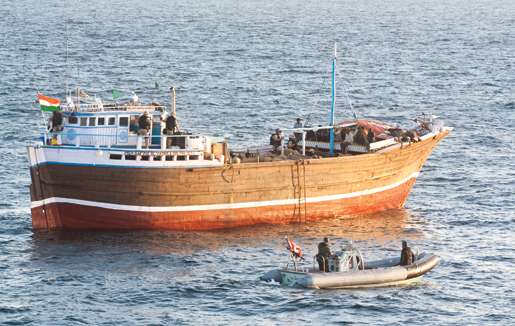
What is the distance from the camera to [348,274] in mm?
59031

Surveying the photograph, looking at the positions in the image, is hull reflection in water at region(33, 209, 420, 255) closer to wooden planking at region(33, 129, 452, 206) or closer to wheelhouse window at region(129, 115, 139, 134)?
wooden planking at region(33, 129, 452, 206)

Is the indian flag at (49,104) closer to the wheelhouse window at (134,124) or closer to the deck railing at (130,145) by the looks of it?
the deck railing at (130,145)

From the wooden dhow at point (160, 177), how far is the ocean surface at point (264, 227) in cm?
104

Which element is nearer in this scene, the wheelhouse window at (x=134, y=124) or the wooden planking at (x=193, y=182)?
the wooden planking at (x=193, y=182)

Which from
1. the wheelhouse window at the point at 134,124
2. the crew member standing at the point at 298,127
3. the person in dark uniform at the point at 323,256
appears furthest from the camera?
the crew member standing at the point at 298,127

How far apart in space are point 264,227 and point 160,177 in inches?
276

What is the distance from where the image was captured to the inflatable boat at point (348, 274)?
Result: 193 ft

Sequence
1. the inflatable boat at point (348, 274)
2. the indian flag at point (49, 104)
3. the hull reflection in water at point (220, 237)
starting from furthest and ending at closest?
1. the indian flag at point (49, 104)
2. the hull reflection in water at point (220, 237)
3. the inflatable boat at point (348, 274)

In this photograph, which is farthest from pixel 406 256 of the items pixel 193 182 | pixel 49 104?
pixel 49 104

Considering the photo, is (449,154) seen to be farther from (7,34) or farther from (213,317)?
(7,34)

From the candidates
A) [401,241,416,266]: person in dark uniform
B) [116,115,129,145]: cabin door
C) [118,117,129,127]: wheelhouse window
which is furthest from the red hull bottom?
[401,241,416,266]: person in dark uniform

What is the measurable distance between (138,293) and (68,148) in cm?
1142

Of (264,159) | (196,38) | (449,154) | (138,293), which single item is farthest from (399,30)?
(138,293)

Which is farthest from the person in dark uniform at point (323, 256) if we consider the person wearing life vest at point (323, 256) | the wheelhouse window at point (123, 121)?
the wheelhouse window at point (123, 121)
